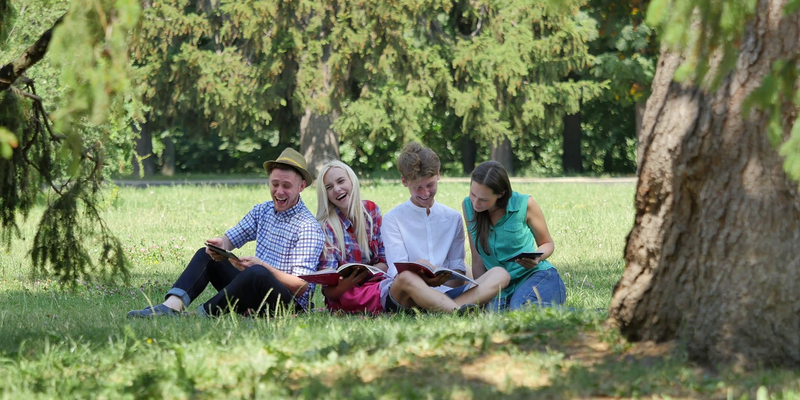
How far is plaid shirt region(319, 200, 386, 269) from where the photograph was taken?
592 cm

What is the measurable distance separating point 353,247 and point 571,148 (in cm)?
2635

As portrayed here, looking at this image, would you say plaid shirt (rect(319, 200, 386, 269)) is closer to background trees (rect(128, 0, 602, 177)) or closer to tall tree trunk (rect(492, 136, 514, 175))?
background trees (rect(128, 0, 602, 177))

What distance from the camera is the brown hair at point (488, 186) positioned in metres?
5.73

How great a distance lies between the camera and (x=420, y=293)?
217 inches

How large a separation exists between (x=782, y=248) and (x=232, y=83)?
17.3 metres

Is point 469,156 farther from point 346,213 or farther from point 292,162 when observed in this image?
point 292,162

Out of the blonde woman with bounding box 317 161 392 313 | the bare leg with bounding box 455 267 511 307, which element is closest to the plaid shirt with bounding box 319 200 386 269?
the blonde woman with bounding box 317 161 392 313

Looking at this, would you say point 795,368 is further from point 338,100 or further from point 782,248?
point 338,100

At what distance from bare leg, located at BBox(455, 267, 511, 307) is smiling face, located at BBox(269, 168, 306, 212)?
4.27ft

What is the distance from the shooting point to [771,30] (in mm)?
3660

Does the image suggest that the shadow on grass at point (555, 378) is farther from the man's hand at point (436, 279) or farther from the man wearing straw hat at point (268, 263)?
the man wearing straw hat at point (268, 263)

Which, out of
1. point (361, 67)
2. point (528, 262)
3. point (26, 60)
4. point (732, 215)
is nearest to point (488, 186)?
point (528, 262)

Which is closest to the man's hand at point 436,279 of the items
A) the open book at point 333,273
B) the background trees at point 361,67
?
the open book at point 333,273

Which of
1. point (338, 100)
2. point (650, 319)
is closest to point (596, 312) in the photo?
point (650, 319)
